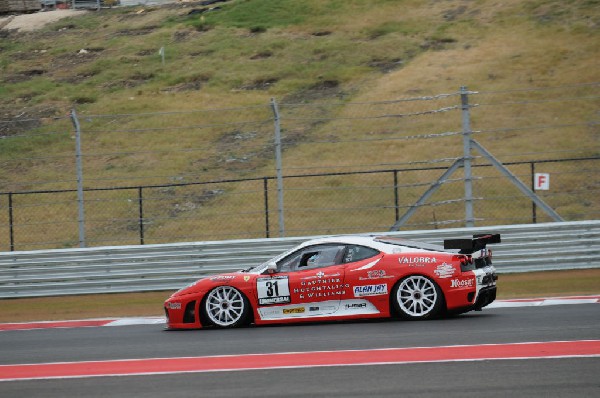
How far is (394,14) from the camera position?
5266cm

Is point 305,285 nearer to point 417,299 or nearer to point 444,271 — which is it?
point 417,299

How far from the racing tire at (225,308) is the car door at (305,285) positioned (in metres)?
0.23

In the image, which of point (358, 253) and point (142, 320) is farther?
point (142, 320)

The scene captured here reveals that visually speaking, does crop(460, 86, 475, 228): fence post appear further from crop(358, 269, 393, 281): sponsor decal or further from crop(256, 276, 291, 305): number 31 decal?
crop(256, 276, 291, 305): number 31 decal

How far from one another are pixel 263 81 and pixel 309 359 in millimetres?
35254

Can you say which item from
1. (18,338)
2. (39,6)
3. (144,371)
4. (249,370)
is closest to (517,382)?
(249,370)

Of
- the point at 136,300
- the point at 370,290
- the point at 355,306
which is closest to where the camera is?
the point at 370,290

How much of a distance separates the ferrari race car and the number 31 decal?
12 millimetres

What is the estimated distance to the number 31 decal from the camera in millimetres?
13336

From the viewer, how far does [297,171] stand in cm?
3241

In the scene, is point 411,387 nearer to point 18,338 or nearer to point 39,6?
point 18,338

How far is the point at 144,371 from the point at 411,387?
295 centimetres

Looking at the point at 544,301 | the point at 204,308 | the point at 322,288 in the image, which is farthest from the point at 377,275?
the point at 544,301

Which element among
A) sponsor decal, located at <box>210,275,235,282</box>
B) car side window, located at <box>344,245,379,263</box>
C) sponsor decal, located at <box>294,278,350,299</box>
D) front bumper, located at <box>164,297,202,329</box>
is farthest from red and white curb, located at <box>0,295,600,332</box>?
sponsor decal, located at <box>294,278,350,299</box>
